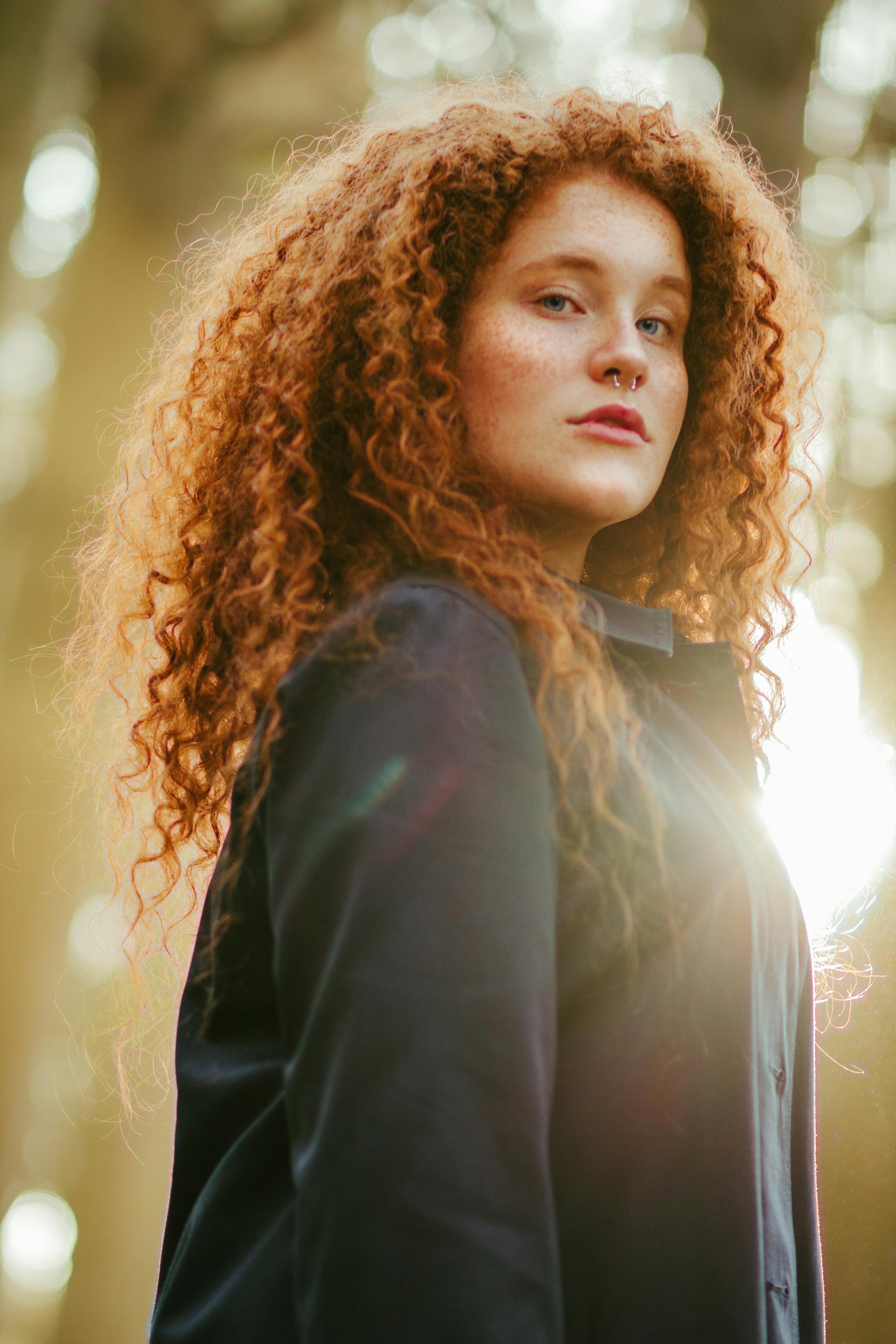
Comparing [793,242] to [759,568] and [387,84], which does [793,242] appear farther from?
[387,84]

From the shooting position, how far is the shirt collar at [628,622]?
2.75ft

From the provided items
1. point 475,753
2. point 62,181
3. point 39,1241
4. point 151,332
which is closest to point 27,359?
point 151,332

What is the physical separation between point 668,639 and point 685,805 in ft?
0.54

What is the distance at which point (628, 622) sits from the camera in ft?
2.83

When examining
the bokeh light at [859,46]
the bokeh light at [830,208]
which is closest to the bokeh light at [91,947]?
the bokeh light at [830,208]

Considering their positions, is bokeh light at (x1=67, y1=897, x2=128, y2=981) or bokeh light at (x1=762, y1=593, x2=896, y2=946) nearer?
bokeh light at (x1=762, y1=593, x2=896, y2=946)

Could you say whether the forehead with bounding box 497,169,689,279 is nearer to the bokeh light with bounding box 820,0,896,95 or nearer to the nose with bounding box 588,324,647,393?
the nose with bounding box 588,324,647,393

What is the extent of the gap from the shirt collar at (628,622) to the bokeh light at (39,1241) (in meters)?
2.45

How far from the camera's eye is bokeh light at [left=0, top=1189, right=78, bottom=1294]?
256cm

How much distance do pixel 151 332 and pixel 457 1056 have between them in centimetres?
273

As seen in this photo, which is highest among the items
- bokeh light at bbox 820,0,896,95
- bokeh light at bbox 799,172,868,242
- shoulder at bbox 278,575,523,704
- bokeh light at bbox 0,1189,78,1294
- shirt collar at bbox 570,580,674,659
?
bokeh light at bbox 820,0,896,95

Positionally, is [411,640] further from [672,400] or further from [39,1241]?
[39,1241]

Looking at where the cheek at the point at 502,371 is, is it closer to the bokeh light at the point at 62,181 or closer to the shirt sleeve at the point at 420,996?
the shirt sleeve at the point at 420,996

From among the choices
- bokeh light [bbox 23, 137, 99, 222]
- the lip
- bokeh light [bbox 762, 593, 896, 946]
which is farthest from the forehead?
bokeh light [bbox 23, 137, 99, 222]
